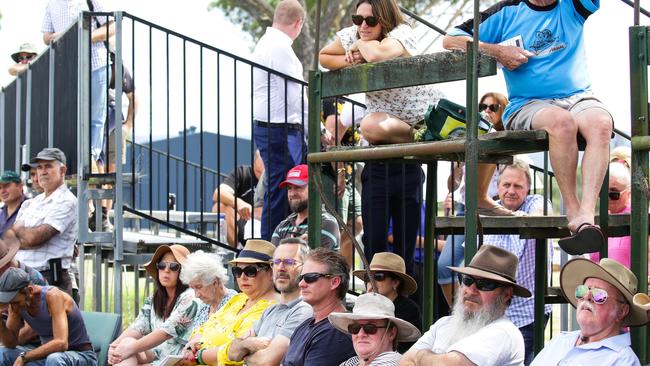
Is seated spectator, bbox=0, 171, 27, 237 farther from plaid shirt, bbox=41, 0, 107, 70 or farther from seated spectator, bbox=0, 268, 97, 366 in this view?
seated spectator, bbox=0, 268, 97, 366

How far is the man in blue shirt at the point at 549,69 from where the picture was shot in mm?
5070

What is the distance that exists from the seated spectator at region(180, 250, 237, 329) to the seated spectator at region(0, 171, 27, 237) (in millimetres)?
3267

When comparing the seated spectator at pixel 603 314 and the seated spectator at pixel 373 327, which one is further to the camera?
the seated spectator at pixel 373 327

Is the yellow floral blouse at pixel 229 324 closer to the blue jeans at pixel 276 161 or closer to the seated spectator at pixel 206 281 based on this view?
the seated spectator at pixel 206 281

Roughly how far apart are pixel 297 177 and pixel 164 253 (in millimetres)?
1236

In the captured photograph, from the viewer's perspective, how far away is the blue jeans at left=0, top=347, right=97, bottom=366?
332 inches

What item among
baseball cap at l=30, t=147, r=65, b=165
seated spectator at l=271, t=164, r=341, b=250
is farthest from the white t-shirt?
baseball cap at l=30, t=147, r=65, b=165

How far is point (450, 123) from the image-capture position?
17.4ft

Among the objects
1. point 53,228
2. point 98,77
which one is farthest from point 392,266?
point 53,228

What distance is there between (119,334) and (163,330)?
1.03m

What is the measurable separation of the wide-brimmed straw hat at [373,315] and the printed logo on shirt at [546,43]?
1458mm

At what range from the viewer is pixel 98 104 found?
930cm

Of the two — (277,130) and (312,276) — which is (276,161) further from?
(312,276)

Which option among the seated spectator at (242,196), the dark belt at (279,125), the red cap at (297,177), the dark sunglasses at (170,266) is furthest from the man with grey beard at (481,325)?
the seated spectator at (242,196)
